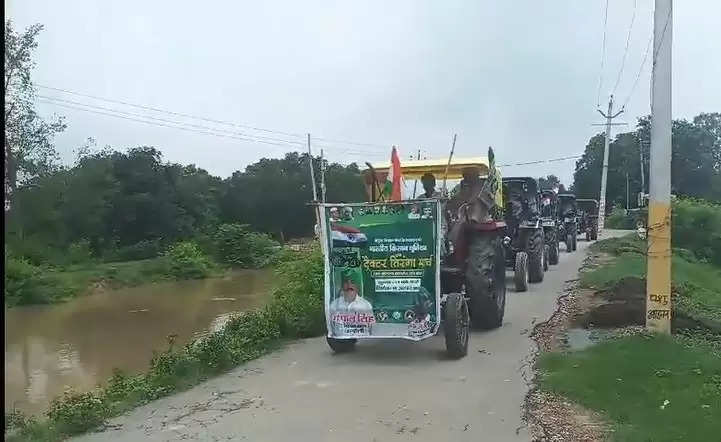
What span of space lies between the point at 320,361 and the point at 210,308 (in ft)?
53.4

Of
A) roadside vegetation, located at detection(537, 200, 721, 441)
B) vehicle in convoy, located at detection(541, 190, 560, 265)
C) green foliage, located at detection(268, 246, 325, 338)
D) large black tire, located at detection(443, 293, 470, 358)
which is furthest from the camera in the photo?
vehicle in convoy, located at detection(541, 190, 560, 265)

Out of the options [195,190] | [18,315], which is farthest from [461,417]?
[195,190]

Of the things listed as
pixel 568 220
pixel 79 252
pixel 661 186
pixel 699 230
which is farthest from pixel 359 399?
pixel 79 252

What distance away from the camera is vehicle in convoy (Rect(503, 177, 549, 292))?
1633 cm

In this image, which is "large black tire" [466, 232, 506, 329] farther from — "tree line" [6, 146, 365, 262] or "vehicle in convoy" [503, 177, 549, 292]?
"tree line" [6, 146, 365, 262]

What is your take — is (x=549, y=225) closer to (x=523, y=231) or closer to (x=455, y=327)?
(x=523, y=231)

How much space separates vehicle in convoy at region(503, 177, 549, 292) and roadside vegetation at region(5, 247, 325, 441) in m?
4.51

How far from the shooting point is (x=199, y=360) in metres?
9.38

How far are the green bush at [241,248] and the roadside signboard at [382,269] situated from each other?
35.1 m

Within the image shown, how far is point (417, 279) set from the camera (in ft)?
30.3

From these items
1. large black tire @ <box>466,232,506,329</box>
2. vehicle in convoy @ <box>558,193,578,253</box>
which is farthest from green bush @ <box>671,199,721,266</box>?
large black tire @ <box>466,232,506,329</box>

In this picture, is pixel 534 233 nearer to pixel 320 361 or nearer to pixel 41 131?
pixel 320 361

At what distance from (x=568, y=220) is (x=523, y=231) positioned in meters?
11.9

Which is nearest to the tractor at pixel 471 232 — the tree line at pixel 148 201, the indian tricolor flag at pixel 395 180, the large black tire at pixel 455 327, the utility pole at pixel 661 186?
the large black tire at pixel 455 327
